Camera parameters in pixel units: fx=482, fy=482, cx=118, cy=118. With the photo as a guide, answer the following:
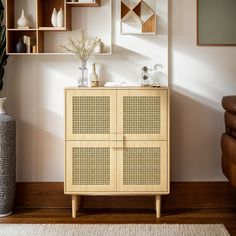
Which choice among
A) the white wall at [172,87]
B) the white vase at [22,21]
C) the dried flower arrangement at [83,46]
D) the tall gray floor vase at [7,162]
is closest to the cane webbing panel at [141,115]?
the white wall at [172,87]

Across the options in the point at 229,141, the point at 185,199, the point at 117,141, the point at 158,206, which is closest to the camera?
the point at 229,141

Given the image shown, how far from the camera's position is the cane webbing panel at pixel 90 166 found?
12.4 ft

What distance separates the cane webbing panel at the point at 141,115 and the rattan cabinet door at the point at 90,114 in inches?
4.0

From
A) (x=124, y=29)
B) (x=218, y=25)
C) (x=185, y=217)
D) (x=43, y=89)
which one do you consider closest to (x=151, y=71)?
(x=124, y=29)

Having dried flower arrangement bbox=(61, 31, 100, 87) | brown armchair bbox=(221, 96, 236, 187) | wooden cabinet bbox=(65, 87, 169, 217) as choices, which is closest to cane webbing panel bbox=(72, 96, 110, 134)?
wooden cabinet bbox=(65, 87, 169, 217)

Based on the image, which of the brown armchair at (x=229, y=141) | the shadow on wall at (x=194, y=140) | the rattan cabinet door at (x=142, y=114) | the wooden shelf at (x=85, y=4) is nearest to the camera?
the brown armchair at (x=229, y=141)

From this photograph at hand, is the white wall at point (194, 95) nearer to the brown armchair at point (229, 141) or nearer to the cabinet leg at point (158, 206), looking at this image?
the brown armchair at point (229, 141)

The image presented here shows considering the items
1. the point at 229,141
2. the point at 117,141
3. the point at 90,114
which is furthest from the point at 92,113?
the point at 229,141

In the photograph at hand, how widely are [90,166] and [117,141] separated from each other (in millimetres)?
291

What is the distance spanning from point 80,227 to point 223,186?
132 cm

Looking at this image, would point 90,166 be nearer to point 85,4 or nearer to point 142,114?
point 142,114

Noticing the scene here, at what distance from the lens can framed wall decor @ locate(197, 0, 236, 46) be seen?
4.02 metres

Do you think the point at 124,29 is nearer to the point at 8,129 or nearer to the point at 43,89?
the point at 43,89

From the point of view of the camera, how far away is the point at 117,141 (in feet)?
12.3
